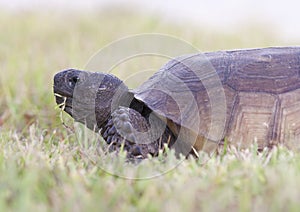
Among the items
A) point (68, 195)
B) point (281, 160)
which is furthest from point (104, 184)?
point (281, 160)

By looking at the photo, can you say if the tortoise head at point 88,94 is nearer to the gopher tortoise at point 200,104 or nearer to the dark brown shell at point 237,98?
the gopher tortoise at point 200,104

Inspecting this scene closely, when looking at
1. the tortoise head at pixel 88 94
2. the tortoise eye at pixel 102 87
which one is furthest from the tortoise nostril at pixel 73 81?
the tortoise eye at pixel 102 87

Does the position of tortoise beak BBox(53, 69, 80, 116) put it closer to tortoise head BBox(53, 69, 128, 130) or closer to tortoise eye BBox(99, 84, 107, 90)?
tortoise head BBox(53, 69, 128, 130)

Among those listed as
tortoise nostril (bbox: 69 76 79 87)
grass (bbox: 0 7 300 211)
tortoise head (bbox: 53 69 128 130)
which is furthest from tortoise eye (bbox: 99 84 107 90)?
grass (bbox: 0 7 300 211)

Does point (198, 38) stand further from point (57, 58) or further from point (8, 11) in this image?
point (8, 11)

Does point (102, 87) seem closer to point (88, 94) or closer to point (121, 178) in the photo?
point (88, 94)

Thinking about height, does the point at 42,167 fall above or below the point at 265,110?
below

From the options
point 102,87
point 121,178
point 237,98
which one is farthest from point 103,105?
point 121,178
